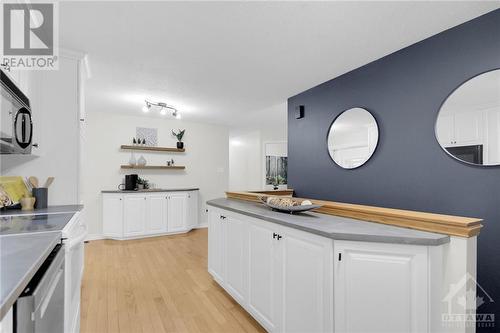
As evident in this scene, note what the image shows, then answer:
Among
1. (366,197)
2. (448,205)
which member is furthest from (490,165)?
(366,197)

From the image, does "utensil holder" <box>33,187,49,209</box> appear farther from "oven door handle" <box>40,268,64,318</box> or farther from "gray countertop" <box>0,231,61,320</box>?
"oven door handle" <box>40,268,64,318</box>

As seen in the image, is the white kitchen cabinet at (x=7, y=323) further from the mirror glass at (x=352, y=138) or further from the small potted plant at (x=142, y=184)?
the small potted plant at (x=142, y=184)

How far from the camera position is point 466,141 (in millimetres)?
1935

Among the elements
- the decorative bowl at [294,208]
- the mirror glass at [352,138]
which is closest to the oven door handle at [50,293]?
the decorative bowl at [294,208]

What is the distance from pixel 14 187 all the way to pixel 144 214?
2644 millimetres

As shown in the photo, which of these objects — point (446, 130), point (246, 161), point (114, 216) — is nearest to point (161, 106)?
point (114, 216)

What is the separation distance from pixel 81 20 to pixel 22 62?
1.64 ft

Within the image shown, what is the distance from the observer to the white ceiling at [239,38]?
176 cm

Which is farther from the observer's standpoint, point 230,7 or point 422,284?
point 230,7

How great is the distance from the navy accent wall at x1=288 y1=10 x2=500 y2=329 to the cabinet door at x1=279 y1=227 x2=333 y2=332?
1.32 m

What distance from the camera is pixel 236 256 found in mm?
2199

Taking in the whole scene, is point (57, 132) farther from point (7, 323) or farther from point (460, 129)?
point (460, 129)

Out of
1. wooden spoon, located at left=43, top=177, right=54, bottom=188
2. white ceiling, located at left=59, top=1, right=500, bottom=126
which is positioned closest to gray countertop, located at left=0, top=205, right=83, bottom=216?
wooden spoon, located at left=43, top=177, right=54, bottom=188

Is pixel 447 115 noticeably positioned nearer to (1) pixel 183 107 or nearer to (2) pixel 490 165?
(2) pixel 490 165
